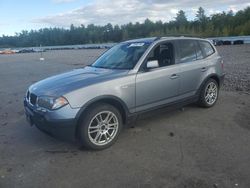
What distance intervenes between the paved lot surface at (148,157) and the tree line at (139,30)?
59.5 meters

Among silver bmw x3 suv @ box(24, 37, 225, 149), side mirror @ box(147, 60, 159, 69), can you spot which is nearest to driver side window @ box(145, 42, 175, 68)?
silver bmw x3 suv @ box(24, 37, 225, 149)

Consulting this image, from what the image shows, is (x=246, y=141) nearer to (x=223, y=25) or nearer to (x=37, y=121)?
(x=37, y=121)

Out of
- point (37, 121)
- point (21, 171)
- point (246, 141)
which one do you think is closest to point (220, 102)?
point (246, 141)

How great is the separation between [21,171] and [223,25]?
93.9m

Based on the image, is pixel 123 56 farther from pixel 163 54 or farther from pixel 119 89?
pixel 119 89

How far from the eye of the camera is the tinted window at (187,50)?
6.44 meters

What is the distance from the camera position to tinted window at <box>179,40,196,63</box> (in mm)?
6441

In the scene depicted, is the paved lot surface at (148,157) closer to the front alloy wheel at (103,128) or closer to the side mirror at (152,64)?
the front alloy wheel at (103,128)

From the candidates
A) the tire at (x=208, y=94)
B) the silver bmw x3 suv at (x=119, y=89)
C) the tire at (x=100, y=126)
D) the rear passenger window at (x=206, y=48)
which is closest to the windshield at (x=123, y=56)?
the silver bmw x3 suv at (x=119, y=89)

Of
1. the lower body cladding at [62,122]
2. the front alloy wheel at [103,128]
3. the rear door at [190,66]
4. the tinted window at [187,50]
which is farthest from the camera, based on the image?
the tinted window at [187,50]

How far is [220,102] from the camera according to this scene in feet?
25.7

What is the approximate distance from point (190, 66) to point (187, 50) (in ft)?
1.27

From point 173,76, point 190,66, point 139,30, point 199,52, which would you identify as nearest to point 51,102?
point 173,76

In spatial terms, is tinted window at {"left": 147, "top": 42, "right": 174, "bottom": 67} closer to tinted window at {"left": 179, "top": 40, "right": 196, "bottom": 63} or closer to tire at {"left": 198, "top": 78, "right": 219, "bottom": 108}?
tinted window at {"left": 179, "top": 40, "right": 196, "bottom": 63}
